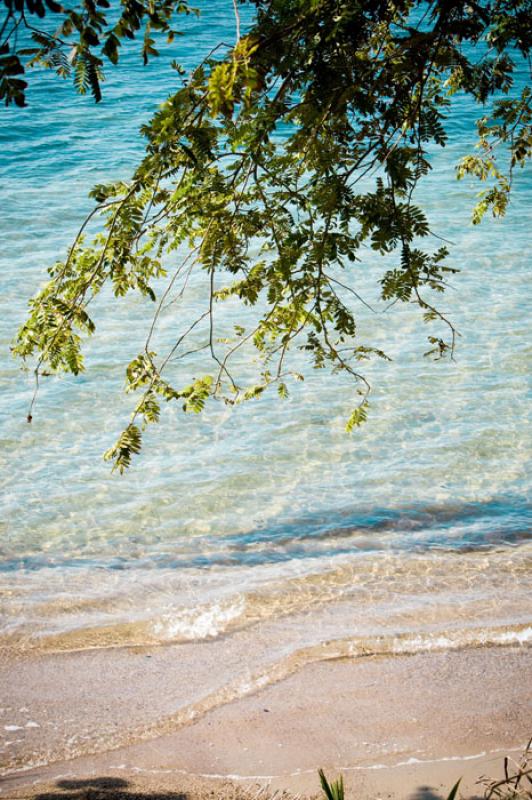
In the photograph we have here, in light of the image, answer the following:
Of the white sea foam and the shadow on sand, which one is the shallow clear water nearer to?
the white sea foam

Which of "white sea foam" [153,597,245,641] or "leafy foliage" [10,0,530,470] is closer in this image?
"leafy foliage" [10,0,530,470]

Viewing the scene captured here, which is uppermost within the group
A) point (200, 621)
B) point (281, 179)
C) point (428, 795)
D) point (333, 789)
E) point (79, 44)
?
point (79, 44)

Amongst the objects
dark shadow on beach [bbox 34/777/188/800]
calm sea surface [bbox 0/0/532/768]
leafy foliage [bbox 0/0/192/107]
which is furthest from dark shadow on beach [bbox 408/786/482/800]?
leafy foliage [bbox 0/0/192/107]

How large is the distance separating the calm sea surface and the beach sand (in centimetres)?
27

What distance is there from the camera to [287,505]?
7363 millimetres

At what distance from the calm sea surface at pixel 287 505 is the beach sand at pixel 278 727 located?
0.27 m

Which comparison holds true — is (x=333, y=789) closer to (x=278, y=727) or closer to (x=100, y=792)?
(x=278, y=727)

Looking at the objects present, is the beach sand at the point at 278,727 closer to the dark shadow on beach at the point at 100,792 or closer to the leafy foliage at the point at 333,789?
the dark shadow on beach at the point at 100,792

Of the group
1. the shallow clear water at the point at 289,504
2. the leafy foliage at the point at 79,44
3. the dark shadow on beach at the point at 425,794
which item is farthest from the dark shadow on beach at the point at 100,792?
the leafy foliage at the point at 79,44

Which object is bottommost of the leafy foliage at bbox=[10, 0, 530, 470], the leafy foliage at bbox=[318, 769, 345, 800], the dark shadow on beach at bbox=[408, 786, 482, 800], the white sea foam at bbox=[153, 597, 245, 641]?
the dark shadow on beach at bbox=[408, 786, 482, 800]

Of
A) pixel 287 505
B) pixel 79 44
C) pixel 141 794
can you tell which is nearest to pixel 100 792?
pixel 141 794

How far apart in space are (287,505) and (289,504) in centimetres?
2

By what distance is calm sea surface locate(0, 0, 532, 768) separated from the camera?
18.8ft

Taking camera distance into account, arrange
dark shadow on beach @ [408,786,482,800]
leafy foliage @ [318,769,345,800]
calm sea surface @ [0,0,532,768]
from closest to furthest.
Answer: leafy foliage @ [318,769,345,800] → dark shadow on beach @ [408,786,482,800] → calm sea surface @ [0,0,532,768]
